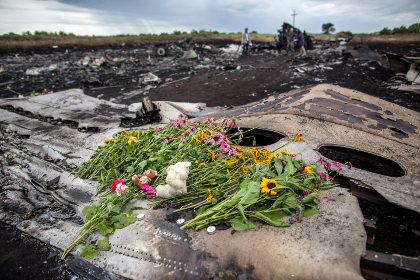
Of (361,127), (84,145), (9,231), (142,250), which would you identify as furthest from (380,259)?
(84,145)

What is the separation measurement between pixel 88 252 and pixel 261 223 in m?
1.71

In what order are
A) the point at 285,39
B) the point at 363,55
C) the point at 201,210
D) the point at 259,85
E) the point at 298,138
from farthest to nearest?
the point at 285,39 → the point at 363,55 → the point at 259,85 → the point at 298,138 → the point at 201,210

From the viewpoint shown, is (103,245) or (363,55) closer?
(103,245)

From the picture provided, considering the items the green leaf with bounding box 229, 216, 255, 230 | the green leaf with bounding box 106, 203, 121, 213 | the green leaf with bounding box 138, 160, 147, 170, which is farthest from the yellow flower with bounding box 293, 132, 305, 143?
the green leaf with bounding box 106, 203, 121, 213

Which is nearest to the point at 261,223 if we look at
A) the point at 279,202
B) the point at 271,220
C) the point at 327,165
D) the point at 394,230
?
the point at 271,220

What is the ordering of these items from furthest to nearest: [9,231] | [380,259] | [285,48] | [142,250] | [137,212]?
[285,48], [9,231], [137,212], [142,250], [380,259]

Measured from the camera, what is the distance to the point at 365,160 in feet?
9.33

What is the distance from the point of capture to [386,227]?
2242 mm

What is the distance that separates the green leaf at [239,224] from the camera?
1895 mm

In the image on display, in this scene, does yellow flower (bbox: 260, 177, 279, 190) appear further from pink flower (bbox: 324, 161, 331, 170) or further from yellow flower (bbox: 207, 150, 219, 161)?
yellow flower (bbox: 207, 150, 219, 161)

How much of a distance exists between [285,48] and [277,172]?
21878 millimetres

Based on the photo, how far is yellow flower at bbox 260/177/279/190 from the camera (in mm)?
2029

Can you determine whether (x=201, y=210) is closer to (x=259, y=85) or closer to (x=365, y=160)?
(x=365, y=160)

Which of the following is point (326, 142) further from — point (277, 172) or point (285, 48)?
point (285, 48)
